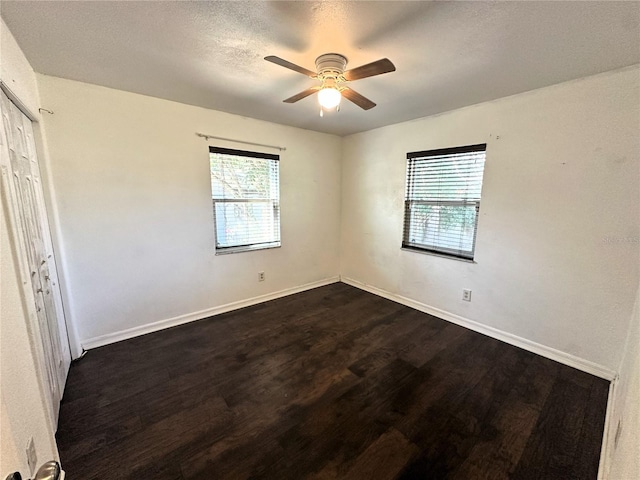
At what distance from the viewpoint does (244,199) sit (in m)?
3.28

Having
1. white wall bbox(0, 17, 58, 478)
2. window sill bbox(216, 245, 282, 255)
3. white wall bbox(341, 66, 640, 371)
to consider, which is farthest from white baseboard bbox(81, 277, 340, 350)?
white wall bbox(341, 66, 640, 371)

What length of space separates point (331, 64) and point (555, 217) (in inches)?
87.6

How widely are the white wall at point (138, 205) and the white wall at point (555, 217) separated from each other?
2.33m

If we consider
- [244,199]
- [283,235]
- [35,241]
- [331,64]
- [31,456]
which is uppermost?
[331,64]

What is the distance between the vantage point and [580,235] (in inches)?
84.4

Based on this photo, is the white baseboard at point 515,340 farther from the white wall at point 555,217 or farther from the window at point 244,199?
the window at point 244,199

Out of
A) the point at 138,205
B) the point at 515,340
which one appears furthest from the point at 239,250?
the point at 515,340

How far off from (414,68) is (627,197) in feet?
5.97

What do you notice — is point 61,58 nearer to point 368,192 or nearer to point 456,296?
point 368,192

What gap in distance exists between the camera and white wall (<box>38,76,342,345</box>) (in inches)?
89.1

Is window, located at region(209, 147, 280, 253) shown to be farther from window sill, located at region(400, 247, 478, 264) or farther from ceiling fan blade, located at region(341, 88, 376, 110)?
window sill, located at region(400, 247, 478, 264)

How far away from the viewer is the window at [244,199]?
3070 mm

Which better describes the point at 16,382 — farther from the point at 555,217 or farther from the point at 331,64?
the point at 555,217

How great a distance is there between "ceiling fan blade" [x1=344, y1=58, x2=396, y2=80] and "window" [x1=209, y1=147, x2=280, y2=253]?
1.85 metres
